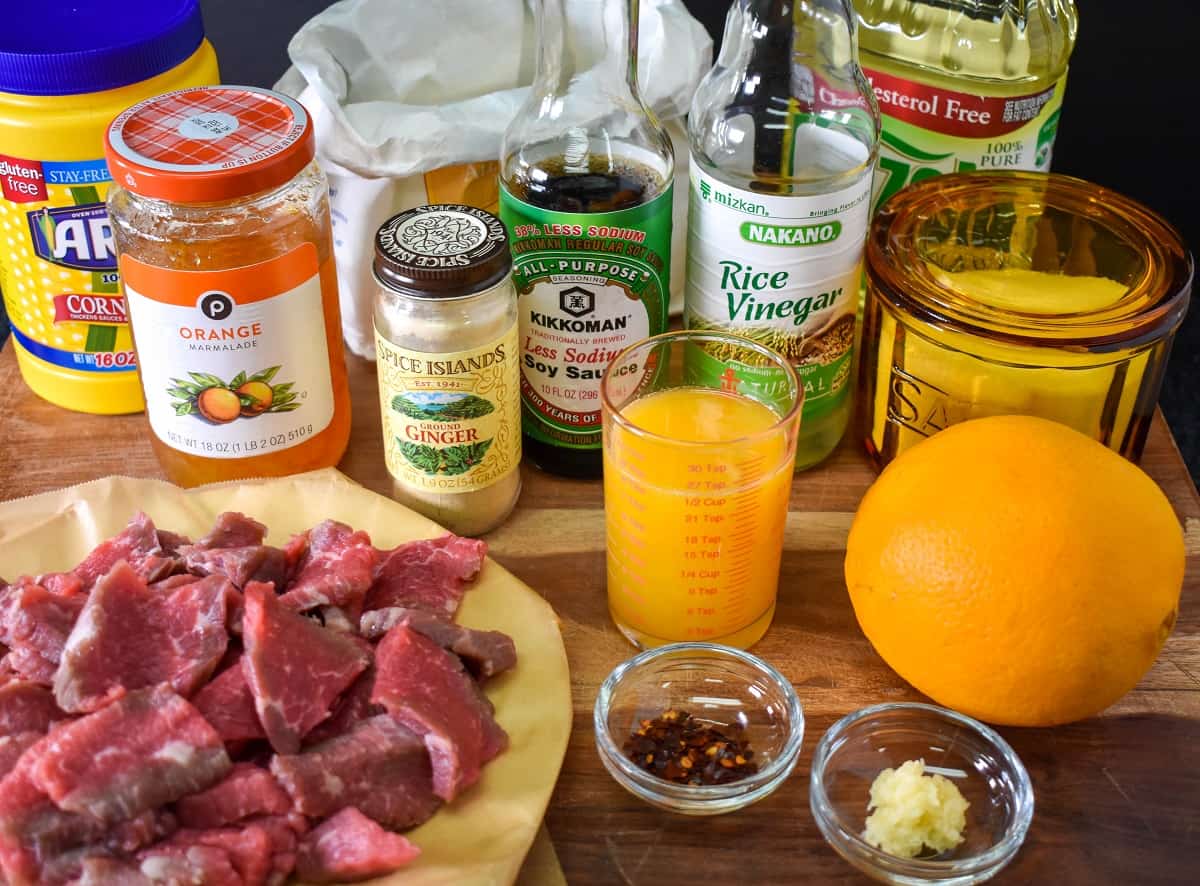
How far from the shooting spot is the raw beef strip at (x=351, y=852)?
3.15 ft

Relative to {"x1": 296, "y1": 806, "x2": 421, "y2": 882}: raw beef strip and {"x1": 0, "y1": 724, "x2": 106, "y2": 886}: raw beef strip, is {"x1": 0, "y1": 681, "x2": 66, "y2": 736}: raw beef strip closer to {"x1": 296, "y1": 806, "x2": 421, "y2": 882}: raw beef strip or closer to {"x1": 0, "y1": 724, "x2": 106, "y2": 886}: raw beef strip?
{"x1": 0, "y1": 724, "x2": 106, "y2": 886}: raw beef strip

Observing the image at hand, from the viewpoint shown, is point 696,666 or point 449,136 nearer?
point 696,666

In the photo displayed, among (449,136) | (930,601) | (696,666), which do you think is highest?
(449,136)

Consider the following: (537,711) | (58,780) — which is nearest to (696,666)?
(537,711)

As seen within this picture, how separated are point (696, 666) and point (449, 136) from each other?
64 cm

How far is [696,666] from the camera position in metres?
1.18

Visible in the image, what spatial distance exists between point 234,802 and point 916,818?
51cm

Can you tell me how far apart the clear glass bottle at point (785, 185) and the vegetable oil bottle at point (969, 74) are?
0.11 metres

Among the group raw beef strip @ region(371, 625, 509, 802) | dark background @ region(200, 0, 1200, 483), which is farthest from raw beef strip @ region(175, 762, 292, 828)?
dark background @ region(200, 0, 1200, 483)

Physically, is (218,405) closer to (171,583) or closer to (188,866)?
(171,583)

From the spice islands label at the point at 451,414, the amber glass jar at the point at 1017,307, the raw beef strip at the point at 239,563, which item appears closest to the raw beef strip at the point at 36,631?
the raw beef strip at the point at 239,563

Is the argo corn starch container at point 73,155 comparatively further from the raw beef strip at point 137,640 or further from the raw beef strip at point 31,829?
the raw beef strip at point 31,829

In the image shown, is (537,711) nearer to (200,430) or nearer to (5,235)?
(200,430)

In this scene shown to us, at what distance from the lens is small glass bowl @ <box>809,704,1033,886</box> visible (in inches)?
39.3
